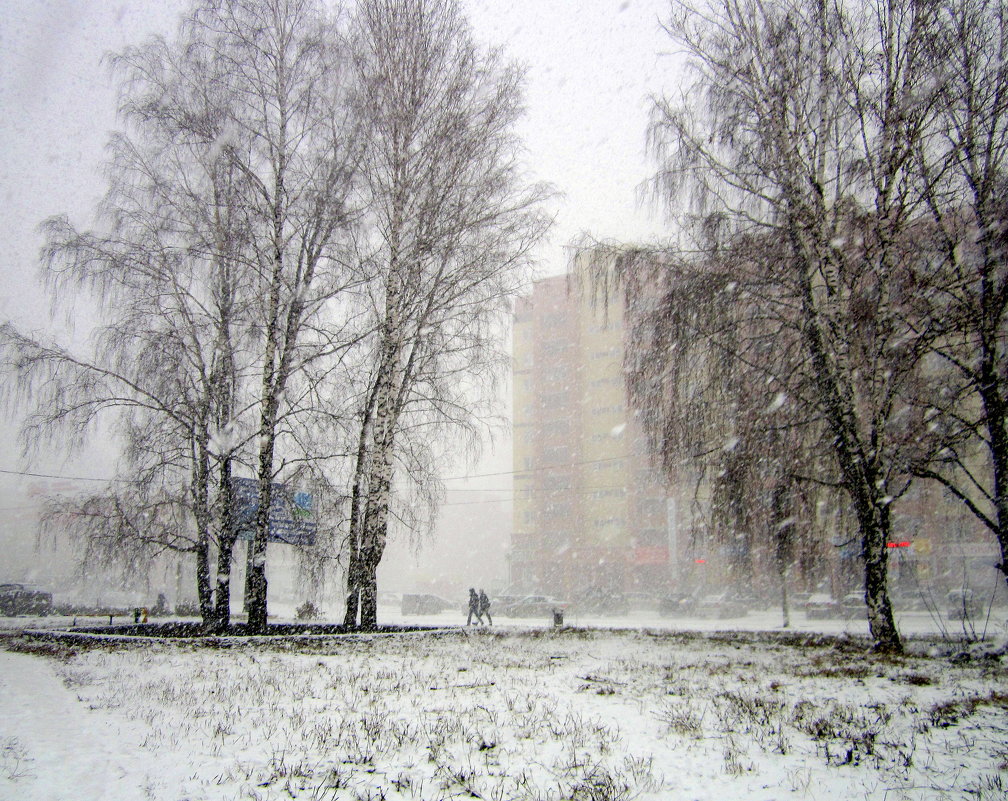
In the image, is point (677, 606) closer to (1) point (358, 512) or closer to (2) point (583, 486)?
(2) point (583, 486)

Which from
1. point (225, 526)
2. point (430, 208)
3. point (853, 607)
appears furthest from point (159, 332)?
point (853, 607)

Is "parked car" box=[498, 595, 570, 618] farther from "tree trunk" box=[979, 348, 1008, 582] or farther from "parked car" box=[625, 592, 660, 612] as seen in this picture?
"tree trunk" box=[979, 348, 1008, 582]

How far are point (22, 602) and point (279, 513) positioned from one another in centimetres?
2317

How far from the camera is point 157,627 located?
14516 millimetres

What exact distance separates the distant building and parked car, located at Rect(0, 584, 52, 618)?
31.3 m

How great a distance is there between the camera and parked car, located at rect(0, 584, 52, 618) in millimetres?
27141

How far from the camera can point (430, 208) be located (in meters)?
14.0

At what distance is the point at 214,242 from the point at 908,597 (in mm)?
32580

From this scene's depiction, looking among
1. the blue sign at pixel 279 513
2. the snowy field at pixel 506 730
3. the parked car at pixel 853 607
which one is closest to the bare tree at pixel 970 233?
the snowy field at pixel 506 730

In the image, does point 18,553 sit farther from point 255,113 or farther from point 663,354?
point 663,354

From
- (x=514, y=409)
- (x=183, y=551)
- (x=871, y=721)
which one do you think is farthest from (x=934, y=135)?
(x=514, y=409)

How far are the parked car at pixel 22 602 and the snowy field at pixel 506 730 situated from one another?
24.2 m

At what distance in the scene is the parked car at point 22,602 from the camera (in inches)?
1069

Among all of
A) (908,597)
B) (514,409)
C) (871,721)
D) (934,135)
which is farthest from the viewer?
(514,409)
